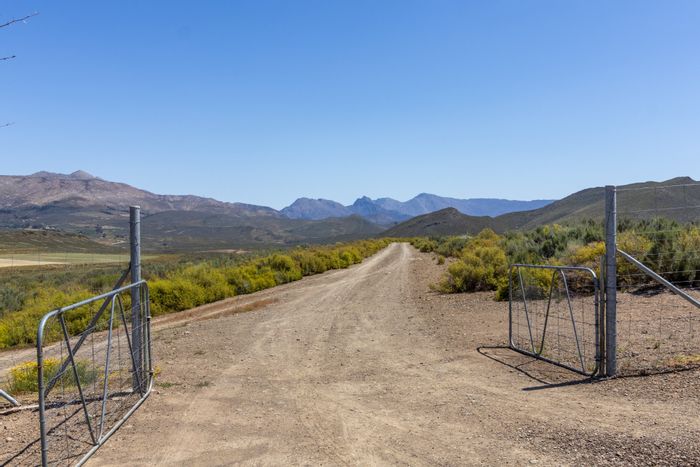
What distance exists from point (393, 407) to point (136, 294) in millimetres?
3877

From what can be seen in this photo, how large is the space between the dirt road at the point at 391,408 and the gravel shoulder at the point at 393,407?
0.8 inches

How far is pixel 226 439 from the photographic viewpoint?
5965 millimetres

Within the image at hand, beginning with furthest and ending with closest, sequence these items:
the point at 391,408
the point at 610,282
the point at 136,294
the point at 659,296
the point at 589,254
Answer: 1. the point at 589,254
2. the point at 659,296
3. the point at 610,282
4. the point at 136,294
5. the point at 391,408

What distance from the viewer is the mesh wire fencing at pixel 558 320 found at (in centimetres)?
878

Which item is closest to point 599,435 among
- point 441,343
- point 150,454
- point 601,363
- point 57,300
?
point 601,363

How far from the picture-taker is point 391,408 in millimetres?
6953

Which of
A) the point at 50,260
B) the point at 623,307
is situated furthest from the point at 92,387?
the point at 50,260

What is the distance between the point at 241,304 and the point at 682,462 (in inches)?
650

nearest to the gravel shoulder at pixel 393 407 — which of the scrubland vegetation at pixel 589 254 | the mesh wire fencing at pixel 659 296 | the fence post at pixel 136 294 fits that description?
the fence post at pixel 136 294

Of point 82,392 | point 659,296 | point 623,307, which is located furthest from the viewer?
point 659,296

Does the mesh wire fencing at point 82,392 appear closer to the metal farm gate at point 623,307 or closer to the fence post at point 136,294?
the fence post at point 136,294

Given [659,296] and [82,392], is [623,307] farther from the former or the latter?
[82,392]

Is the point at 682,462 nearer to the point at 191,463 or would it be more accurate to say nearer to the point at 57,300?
the point at 191,463

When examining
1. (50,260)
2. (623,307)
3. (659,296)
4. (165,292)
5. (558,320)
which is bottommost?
(50,260)
